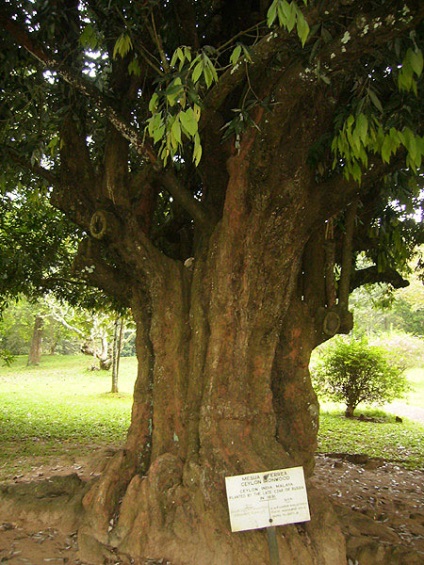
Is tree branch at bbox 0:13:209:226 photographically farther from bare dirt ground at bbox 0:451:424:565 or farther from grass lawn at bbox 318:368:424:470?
grass lawn at bbox 318:368:424:470

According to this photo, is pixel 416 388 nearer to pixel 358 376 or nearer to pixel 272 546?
pixel 358 376

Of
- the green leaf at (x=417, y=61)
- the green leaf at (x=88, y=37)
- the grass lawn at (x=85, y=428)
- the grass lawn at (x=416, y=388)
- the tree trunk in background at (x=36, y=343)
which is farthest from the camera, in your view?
the tree trunk in background at (x=36, y=343)

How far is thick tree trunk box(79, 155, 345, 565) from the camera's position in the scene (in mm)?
3922

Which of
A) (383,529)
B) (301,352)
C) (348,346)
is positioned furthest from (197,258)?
(348,346)

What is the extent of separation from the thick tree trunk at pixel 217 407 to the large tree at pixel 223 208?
0.02 meters

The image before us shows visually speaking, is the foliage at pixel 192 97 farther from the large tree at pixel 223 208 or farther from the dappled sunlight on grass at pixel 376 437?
the dappled sunlight on grass at pixel 376 437

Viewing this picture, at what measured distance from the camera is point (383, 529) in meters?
4.39

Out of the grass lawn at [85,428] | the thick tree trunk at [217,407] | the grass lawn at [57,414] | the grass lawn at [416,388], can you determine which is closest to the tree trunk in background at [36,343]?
the grass lawn at [57,414]

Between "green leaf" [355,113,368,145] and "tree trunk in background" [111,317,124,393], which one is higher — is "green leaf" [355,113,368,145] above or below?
above

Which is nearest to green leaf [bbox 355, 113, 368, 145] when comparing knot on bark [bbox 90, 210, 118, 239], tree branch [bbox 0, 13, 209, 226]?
tree branch [bbox 0, 13, 209, 226]

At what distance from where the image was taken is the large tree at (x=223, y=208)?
10.9 feet

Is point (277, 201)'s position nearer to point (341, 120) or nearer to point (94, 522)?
point (341, 120)

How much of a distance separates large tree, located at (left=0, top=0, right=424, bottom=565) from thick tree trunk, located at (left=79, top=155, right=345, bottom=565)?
0.02 m

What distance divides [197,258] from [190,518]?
237 cm
